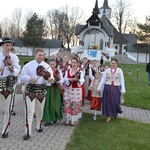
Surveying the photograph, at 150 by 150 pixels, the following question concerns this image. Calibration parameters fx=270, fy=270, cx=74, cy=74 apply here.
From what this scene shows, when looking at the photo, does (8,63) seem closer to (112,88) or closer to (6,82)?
(6,82)

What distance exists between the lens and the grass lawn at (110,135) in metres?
5.86

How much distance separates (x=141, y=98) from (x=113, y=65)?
5.57 meters

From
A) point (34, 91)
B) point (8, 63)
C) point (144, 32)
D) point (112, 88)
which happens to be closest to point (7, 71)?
point (8, 63)

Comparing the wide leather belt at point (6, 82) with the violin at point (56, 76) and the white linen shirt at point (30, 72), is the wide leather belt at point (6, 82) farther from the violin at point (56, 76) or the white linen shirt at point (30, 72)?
the violin at point (56, 76)

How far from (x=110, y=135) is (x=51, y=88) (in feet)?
6.27

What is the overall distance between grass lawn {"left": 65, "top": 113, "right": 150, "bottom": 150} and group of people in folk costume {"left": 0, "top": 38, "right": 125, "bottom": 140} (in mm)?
391

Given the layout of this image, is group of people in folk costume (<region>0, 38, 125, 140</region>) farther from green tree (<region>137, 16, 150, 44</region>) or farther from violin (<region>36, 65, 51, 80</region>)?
green tree (<region>137, 16, 150, 44</region>)

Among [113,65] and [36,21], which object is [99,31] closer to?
[36,21]

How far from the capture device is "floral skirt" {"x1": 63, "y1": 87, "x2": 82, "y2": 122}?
7125 millimetres

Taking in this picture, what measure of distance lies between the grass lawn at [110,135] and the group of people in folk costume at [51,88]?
1.28ft

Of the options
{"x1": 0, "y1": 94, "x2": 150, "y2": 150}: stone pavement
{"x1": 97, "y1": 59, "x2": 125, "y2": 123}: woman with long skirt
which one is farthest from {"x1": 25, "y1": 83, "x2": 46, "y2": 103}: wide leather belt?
{"x1": 97, "y1": 59, "x2": 125, "y2": 123}: woman with long skirt

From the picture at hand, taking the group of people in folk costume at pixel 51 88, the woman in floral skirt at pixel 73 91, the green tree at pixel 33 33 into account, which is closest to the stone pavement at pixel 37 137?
the group of people in folk costume at pixel 51 88

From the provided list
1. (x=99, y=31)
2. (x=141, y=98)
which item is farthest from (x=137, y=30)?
(x=141, y=98)

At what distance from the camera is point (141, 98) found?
12.7m
